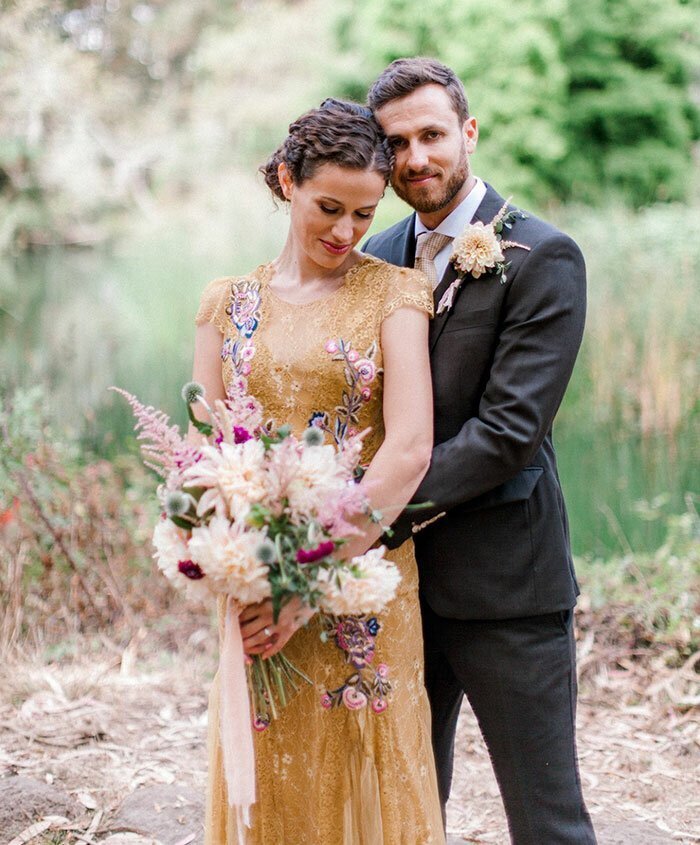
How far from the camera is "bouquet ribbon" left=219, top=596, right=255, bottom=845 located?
6.17ft

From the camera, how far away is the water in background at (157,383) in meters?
6.14

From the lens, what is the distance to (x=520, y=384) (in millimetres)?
2049

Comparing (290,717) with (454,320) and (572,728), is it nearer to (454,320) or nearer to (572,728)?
(572,728)

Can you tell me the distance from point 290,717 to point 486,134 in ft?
42.4

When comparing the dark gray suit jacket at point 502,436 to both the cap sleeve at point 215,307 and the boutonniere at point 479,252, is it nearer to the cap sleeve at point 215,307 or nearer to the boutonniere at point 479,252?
the boutonniere at point 479,252

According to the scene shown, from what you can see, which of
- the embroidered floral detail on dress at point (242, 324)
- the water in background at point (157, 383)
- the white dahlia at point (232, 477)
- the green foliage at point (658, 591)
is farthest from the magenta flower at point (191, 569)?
the water in background at point (157, 383)

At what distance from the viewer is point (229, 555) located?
1.66 meters

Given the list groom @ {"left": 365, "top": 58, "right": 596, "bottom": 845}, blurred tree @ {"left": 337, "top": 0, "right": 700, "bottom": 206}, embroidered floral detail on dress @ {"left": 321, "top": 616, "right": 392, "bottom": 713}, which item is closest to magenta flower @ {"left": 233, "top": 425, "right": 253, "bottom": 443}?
groom @ {"left": 365, "top": 58, "right": 596, "bottom": 845}

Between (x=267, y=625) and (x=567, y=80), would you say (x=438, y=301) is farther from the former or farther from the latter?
(x=567, y=80)

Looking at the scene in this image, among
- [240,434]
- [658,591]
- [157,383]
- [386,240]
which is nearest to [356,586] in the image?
[240,434]

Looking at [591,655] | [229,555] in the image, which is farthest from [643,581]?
[229,555]

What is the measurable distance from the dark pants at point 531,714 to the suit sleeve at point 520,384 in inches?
14.4

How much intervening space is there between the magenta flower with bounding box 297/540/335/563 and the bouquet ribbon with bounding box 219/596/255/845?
10.5 inches

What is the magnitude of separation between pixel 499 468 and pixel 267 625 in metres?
0.60
